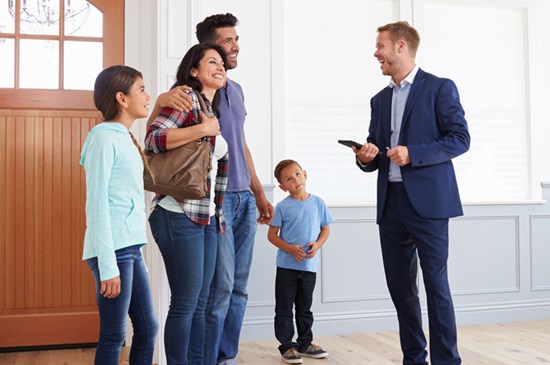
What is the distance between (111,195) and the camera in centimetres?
180

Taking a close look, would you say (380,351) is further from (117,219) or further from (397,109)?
(117,219)

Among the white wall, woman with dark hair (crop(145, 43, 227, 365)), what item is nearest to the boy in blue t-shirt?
the white wall

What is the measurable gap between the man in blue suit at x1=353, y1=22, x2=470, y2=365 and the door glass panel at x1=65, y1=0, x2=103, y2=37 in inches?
69.9

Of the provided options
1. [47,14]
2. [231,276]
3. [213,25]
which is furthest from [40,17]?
[231,276]

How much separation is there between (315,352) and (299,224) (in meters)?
0.66

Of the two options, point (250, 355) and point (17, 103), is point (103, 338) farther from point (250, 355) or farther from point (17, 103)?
point (17, 103)

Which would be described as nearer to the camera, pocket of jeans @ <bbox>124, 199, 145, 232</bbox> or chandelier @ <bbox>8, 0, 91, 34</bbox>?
pocket of jeans @ <bbox>124, 199, 145, 232</bbox>

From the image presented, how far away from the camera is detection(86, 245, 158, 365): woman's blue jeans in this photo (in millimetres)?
1727

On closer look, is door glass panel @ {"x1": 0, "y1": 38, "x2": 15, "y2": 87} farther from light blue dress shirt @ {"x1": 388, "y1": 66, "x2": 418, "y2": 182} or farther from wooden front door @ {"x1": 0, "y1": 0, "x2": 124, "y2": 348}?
light blue dress shirt @ {"x1": 388, "y1": 66, "x2": 418, "y2": 182}

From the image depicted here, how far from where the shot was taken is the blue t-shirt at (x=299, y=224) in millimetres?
3211

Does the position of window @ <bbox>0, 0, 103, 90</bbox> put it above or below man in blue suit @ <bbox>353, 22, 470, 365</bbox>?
above

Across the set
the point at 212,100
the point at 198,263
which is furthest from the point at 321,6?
the point at 198,263

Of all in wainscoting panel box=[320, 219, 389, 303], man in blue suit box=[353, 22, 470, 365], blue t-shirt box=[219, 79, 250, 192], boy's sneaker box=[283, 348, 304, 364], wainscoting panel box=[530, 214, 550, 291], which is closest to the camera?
blue t-shirt box=[219, 79, 250, 192]

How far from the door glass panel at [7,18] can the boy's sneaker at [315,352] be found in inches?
94.8
